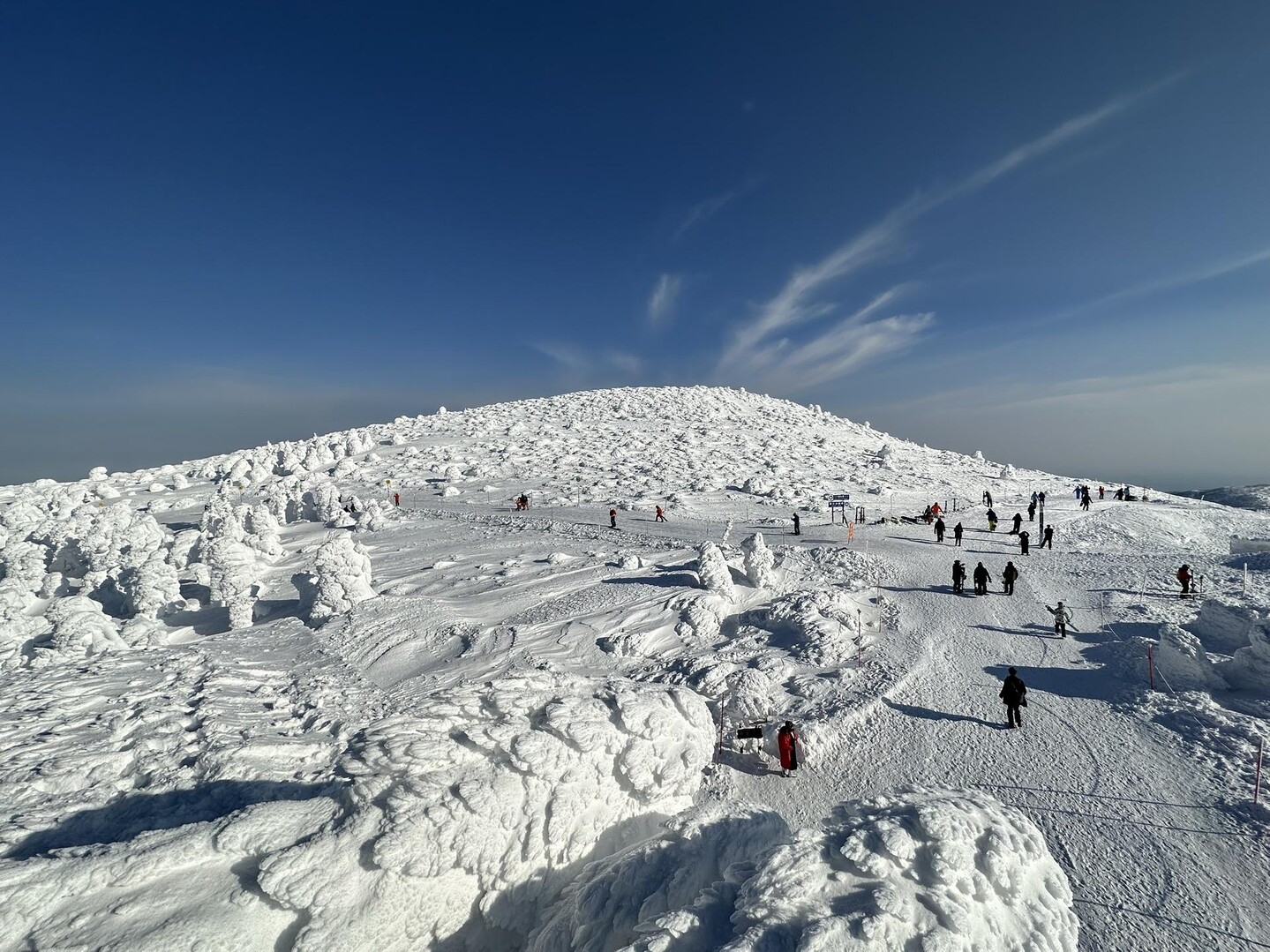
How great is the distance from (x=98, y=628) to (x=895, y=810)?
23.1 metres

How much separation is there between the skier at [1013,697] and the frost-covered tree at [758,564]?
8.74m

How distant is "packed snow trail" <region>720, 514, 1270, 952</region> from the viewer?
Answer: 6695mm

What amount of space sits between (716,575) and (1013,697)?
9248mm

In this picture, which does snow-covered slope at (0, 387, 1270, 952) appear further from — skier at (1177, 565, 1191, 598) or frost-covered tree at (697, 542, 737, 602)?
skier at (1177, 565, 1191, 598)

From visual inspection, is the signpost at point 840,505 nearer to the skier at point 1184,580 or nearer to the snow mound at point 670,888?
the skier at point 1184,580

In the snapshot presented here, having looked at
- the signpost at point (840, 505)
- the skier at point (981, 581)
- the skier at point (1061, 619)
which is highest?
the signpost at point (840, 505)

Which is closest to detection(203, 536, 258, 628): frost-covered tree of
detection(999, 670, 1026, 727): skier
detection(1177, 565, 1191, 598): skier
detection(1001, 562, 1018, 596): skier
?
detection(999, 670, 1026, 727): skier

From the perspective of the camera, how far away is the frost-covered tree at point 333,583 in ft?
62.9

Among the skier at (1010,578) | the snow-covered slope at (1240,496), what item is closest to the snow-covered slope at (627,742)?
the skier at (1010,578)

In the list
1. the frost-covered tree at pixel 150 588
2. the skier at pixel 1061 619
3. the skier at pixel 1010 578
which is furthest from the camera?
the frost-covered tree at pixel 150 588

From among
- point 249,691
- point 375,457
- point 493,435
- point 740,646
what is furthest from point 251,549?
point 493,435

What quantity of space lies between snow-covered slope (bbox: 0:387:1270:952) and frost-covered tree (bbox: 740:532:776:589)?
119 millimetres

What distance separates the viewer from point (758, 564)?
19266mm

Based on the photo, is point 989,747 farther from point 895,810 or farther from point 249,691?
point 249,691
